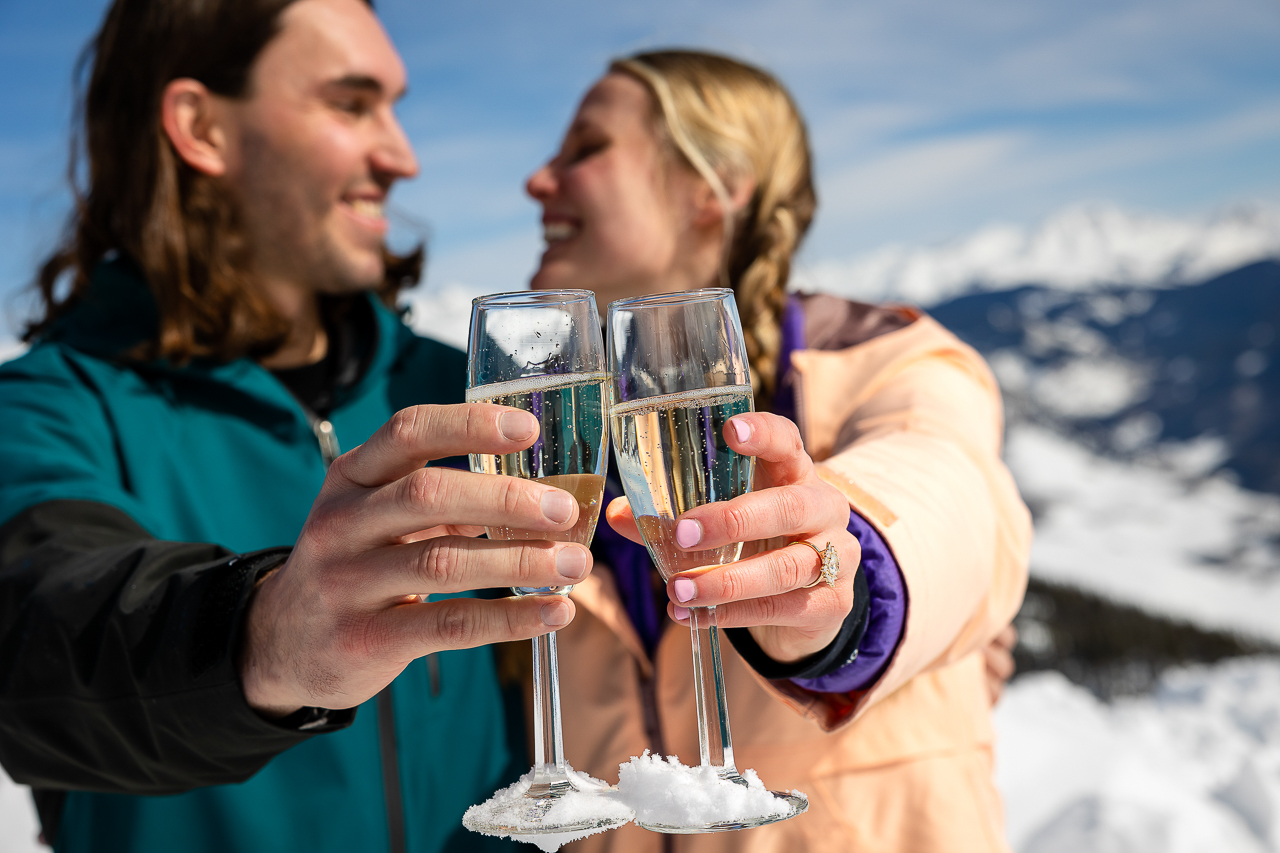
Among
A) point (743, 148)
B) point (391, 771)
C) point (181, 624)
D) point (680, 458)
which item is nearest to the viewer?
point (680, 458)

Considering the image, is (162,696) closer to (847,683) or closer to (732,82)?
(847,683)

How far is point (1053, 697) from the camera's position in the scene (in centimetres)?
1145

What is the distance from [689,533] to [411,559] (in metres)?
0.50

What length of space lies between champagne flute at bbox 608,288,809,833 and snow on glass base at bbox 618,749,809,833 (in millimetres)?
52

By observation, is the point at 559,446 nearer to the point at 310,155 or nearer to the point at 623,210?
the point at 623,210

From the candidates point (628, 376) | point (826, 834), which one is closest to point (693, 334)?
point (628, 376)

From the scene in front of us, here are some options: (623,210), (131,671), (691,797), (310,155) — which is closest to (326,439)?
(310,155)

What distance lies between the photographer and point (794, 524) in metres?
1.78

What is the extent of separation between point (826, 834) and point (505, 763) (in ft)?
4.01

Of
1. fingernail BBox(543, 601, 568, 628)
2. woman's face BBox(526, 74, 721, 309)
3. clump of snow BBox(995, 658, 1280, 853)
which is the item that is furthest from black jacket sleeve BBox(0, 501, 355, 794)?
clump of snow BBox(995, 658, 1280, 853)

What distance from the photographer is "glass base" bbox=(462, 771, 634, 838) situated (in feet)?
5.65

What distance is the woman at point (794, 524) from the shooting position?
76.0 inches

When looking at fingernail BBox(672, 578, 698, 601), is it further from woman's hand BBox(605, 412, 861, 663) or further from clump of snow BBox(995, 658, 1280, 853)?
clump of snow BBox(995, 658, 1280, 853)

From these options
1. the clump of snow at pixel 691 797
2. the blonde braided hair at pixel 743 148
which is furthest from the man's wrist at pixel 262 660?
the blonde braided hair at pixel 743 148
